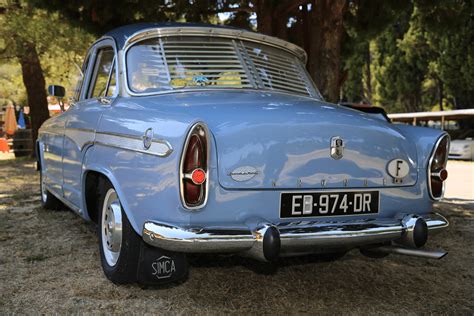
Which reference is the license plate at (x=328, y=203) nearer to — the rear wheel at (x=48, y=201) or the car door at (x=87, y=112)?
the car door at (x=87, y=112)

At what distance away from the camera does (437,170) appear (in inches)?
127

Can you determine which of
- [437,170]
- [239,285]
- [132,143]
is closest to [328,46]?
[437,170]

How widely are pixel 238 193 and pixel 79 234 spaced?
104 inches

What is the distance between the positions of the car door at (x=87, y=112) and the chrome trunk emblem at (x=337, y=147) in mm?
1625

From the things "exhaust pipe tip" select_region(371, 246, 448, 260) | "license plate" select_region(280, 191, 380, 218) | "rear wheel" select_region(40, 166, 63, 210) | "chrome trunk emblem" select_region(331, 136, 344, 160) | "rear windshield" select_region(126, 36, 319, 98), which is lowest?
"rear wheel" select_region(40, 166, 63, 210)

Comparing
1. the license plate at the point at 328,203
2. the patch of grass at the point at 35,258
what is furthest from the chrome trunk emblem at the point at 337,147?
the patch of grass at the point at 35,258

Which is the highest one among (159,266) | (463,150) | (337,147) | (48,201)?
(337,147)

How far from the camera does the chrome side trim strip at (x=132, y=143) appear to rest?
262 cm

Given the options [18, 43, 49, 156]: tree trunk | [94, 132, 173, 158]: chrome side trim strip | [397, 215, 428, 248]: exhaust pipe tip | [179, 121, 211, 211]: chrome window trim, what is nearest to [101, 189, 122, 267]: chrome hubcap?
[94, 132, 173, 158]: chrome side trim strip

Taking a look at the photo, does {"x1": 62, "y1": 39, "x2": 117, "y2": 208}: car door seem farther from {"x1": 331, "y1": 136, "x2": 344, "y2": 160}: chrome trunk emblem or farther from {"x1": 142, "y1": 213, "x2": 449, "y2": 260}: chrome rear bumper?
{"x1": 331, "y1": 136, "x2": 344, "y2": 160}: chrome trunk emblem

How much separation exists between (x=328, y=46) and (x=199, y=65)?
10.7 feet

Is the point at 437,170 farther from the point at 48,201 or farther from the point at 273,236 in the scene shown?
the point at 48,201

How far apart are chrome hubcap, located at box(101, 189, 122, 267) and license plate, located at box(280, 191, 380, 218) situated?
3.51 feet

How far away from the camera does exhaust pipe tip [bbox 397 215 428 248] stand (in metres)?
2.88
